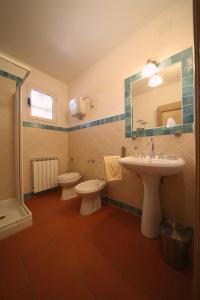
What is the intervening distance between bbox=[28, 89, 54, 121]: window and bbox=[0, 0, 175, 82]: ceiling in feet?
1.74

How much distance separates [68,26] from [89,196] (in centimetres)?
213

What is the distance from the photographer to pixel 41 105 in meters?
2.42

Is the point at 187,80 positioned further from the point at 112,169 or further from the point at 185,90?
the point at 112,169

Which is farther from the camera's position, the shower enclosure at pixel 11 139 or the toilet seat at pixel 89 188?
the shower enclosure at pixel 11 139

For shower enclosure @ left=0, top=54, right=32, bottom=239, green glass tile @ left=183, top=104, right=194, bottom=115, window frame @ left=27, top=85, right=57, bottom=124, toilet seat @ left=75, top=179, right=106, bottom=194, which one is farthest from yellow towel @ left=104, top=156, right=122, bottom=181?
window frame @ left=27, top=85, right=57, bottom=124

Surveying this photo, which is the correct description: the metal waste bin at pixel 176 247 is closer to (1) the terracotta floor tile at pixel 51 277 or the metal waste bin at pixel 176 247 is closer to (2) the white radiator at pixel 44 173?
(1) the terracotta floor tile at pixel 51 277

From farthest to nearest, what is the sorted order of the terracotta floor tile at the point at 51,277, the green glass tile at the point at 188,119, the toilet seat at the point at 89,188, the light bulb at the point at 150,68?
the toilet seat at the point at 89,188 → the light bulb at the point at 150,68 → the green glass tile at the point at 188,119 → the terracotta floor tile at the point at 51,277

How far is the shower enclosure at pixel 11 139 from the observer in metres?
1.71

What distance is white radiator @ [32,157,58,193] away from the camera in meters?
2.12

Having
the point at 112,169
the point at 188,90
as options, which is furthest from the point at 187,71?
the point at 112,169

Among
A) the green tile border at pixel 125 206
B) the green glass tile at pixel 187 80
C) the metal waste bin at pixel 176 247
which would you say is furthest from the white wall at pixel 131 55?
the metal waste bin at pixel 176 247

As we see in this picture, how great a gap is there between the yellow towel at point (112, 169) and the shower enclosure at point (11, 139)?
45.9 inches

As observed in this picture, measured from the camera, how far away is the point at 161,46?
1396 mm

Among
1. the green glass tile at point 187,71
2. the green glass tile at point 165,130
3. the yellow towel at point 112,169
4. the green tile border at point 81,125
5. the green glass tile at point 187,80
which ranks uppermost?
the green glass tile at point 187,71
